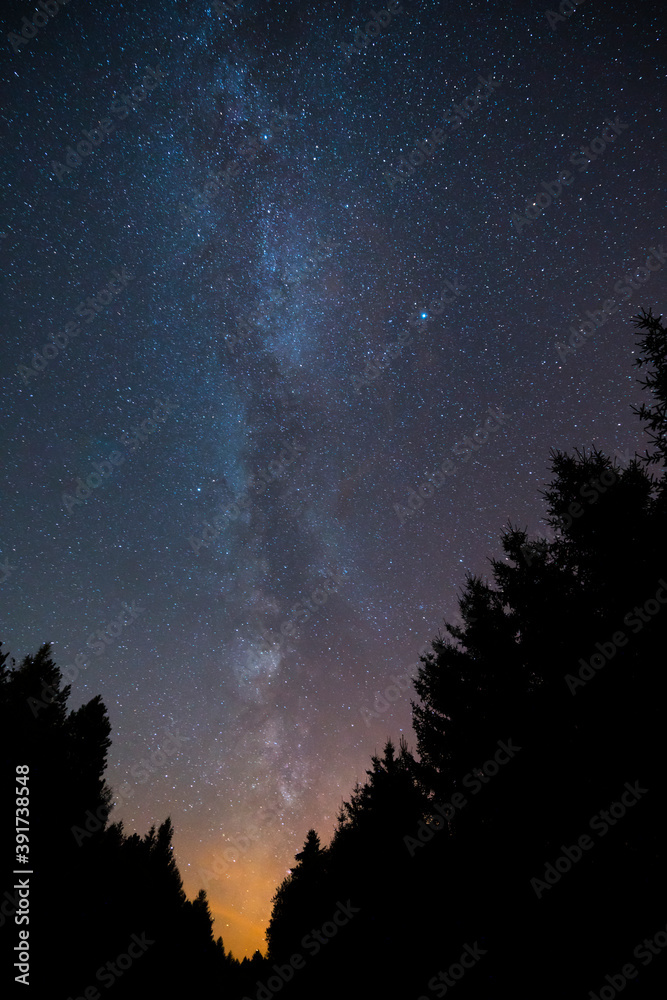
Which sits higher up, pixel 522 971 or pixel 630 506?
pixel 630 506

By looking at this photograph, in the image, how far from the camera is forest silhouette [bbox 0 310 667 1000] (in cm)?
696

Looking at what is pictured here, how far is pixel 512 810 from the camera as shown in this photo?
9195mm

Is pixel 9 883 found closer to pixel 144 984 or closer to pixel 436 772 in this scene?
pixel 436 772

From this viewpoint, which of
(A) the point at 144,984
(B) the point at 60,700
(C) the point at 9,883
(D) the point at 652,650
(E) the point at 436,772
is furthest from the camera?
(B) the point at 60,700

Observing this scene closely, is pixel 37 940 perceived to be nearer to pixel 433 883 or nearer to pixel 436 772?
pixel 433 883

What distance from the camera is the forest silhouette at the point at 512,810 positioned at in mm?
6957

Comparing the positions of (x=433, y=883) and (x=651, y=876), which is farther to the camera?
(x=433, y=883)

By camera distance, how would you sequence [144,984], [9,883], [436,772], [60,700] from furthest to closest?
[60,700]
[144,984]
[436,772]
[9,883]

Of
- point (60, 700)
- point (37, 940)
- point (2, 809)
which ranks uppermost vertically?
point (60, 700)

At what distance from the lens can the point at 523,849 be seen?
28.4ft

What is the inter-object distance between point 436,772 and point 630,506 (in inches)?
436

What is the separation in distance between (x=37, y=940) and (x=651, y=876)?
51.9 ft

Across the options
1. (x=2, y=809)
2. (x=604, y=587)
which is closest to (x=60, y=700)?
(x=2, y=809)

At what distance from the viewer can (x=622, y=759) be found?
7184mm
